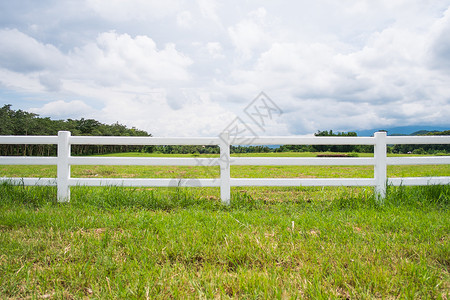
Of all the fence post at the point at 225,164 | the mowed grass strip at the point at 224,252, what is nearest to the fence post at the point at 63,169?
the mowed grass strip at the point at 224,252

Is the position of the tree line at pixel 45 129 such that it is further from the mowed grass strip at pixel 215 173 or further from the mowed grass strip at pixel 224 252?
the mowed grass strip at pixel 224 252

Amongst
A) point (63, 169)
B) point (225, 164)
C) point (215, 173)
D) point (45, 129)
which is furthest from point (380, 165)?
point (45, 129)

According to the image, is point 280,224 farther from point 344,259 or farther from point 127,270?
point 127,270

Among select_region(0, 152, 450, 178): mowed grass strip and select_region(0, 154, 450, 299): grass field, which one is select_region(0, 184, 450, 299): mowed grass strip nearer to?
select_region(0, 154, 450, 299): grass field

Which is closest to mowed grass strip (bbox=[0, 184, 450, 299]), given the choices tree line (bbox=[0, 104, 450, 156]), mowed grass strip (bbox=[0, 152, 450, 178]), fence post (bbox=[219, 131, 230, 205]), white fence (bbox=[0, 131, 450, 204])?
fence post (bbox=[219, 131, 230, 205])

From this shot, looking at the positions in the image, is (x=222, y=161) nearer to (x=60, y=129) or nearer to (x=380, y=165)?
(x=380, y=165)

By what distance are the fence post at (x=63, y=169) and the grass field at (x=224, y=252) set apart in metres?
0.52

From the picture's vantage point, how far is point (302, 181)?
6.02 m

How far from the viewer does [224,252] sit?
131 inches

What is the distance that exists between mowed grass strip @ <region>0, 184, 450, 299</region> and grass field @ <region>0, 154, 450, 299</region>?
1 cm

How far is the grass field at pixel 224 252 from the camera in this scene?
2.64 metres

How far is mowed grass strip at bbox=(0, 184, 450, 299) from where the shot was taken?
2639 millimetres

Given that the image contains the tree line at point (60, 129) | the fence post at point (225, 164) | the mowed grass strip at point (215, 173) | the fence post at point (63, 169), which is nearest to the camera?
the fence post at point (225, 164)

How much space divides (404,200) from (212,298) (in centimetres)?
519
